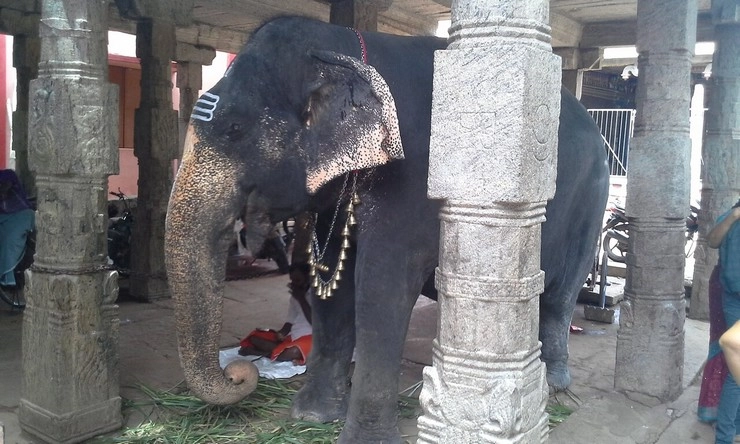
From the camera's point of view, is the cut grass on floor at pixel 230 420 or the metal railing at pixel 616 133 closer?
the cut grass on floor at pixel 230 420

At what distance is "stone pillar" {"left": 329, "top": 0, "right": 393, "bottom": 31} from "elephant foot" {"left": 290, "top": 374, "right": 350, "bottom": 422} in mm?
3667

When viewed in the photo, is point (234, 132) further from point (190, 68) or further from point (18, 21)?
point (190, 68)

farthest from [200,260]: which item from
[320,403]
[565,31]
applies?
[565,31]

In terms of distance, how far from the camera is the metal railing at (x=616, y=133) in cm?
1402

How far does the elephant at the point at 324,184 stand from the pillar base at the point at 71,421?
3.48 ft

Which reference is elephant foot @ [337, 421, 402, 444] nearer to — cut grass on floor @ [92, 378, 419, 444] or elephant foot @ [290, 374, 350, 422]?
cut grass on floor @ [92, 378, 419, 444]

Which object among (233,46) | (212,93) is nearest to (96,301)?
(212,93)

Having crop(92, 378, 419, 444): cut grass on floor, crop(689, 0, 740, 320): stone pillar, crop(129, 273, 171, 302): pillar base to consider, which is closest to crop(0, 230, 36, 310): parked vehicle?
crop(129, 273, 171, 302): pillar base

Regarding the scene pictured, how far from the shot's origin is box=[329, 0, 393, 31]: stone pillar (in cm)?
647

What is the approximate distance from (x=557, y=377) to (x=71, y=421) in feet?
9.29

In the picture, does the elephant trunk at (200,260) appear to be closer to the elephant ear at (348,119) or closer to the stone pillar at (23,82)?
the elephant ear at (348,119)

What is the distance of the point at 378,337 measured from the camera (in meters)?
3.18

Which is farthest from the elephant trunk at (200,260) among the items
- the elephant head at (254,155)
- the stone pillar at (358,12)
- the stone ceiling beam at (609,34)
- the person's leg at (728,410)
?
the stone ceiling beam at (609,34)

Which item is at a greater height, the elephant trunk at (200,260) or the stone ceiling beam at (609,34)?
the stone ceiling beam at (609,34)
